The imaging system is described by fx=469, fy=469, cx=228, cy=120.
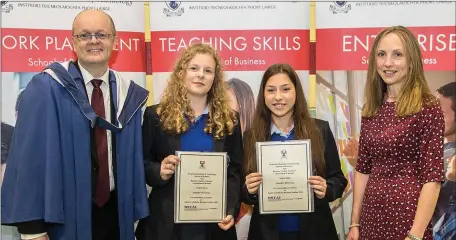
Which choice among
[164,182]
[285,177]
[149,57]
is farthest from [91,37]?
[149,57]

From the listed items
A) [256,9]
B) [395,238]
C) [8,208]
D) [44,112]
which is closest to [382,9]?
[256,9]

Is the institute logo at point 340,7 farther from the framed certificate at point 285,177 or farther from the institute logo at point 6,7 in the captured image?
the institute logo at point 6,7

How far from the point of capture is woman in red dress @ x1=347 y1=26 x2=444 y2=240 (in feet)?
7.59

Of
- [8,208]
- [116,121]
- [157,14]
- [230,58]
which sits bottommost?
[8,208]

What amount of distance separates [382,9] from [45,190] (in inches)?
119

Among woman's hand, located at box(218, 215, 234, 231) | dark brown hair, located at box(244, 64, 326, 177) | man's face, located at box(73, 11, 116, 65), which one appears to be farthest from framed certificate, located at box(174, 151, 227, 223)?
man's face, located at box(73, 11, 116, 65)

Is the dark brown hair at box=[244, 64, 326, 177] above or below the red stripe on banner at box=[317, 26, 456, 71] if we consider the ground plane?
below

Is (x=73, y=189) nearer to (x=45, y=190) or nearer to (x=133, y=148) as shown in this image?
(x=45, y=190)

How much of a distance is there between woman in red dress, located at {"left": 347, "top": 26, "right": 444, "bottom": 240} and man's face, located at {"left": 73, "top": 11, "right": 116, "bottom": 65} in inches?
58.7

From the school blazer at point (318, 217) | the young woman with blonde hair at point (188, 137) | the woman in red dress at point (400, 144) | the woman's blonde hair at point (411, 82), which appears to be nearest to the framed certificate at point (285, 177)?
the school blazer at point (318, 217)

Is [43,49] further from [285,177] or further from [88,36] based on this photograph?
[285,177]

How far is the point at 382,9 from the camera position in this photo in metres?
3.97

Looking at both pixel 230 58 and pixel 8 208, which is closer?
pixel 8 208

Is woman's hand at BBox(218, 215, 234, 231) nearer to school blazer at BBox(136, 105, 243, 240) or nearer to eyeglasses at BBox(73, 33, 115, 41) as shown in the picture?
school blazer at BBox(136, 105, 243, 240)
